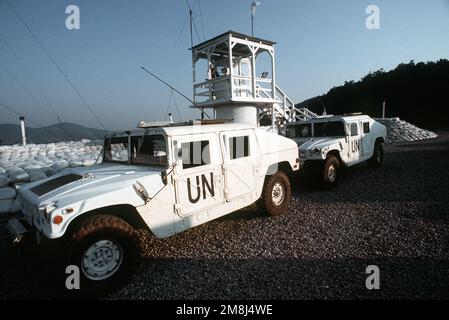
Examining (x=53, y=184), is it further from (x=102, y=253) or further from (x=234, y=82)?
(x=234, y=82)

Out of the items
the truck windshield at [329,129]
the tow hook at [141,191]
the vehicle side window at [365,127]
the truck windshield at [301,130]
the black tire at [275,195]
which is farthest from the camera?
the vehicle side window at [365,127]

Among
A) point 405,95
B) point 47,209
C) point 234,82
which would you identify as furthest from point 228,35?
point 405,95

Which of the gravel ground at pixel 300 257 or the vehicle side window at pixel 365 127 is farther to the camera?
the vehicle side window at pixel 365 127

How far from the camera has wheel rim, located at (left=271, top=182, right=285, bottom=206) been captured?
18.4 ft

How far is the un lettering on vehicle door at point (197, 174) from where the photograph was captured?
388cm

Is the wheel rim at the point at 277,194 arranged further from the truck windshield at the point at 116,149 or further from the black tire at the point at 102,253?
the black tire at the point at 102,253

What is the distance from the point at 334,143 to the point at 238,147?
4.12m

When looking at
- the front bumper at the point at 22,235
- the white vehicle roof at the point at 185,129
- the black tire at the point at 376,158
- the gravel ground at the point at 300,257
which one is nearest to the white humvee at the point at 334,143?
the black tire at the point at 376,158

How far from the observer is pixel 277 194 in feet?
18.7

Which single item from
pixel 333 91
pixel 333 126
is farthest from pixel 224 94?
pixel 333 91

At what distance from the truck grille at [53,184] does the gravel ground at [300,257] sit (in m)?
1.19

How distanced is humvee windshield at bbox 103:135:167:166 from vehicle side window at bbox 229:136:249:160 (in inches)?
49.4

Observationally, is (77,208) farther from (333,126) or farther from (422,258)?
(333,126)

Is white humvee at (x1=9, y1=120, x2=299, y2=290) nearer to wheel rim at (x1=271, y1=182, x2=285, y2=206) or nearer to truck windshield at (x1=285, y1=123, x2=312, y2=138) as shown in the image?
wheel rim at (x1=271, y1=182, x2=285, y2=206)
